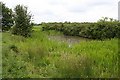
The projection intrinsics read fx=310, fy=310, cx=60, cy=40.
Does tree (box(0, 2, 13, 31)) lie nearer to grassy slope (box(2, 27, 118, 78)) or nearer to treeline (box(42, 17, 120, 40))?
treeline (box(42, 17, 120, 40))

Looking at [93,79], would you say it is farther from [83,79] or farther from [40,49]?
[40,49]

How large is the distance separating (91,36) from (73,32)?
135 inches

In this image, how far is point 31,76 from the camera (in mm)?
9031

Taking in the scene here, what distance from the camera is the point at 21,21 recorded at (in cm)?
2553

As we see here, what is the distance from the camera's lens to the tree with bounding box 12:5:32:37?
25.3 m

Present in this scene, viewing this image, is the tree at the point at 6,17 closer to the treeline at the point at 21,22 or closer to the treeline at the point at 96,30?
the treeline at the point at 21,22

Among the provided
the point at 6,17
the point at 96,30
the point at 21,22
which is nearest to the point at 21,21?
the point at 21,22

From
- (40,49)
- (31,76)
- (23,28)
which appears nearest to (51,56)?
(40,49)

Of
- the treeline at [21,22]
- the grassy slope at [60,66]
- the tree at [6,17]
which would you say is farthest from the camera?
the tree at [6,17]

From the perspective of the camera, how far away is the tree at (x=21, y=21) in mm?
25328

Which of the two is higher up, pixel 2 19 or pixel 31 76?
pixel 2 19

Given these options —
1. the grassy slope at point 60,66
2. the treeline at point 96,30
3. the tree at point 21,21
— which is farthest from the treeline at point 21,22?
the grassy slope at point 60,66

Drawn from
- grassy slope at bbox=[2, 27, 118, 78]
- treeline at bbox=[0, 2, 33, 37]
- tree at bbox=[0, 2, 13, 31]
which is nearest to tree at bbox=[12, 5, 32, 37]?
treeline at bbox=[0, 2, 33, 37]

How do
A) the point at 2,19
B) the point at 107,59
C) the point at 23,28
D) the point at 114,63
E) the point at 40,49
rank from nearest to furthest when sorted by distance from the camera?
the point at 114,63
the point at 107,59
the point at 40,49
the point at 23,28
the point at 2,19
